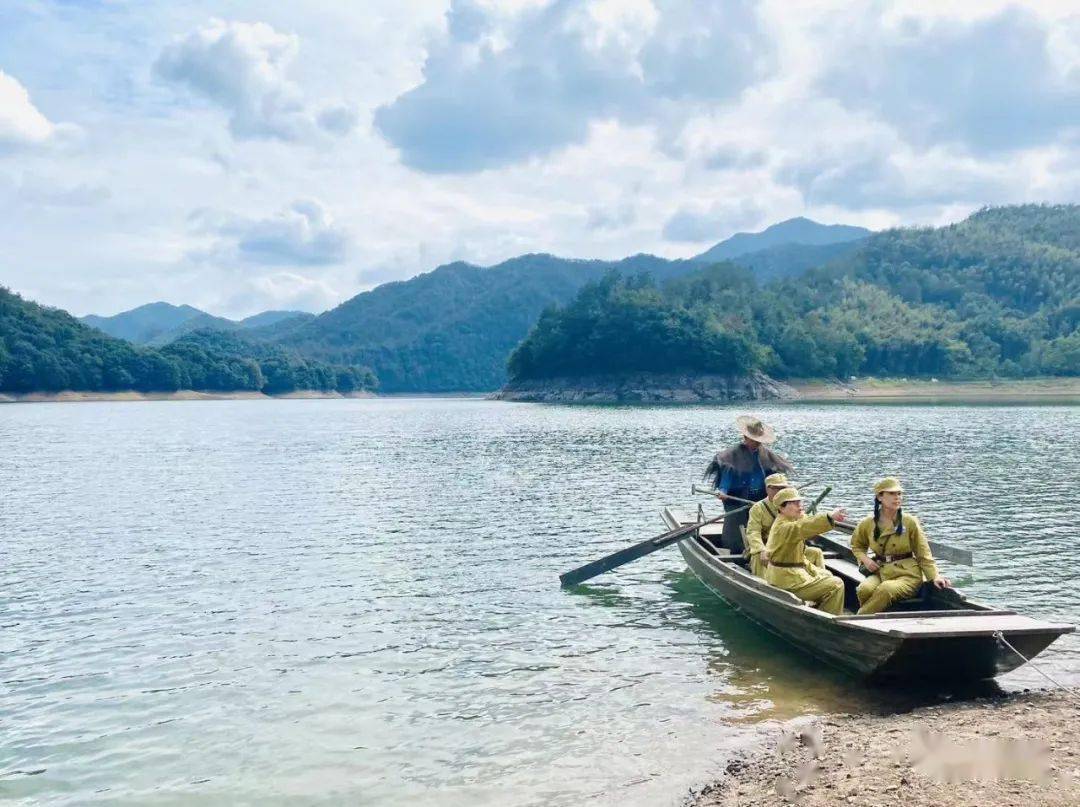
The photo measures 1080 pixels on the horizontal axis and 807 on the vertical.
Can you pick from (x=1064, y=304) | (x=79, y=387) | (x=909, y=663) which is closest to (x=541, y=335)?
(x=79, y=387)

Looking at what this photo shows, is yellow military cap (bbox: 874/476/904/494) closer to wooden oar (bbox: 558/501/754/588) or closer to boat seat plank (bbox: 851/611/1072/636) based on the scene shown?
boat seat plank (bbox: 851/611/1072/636)

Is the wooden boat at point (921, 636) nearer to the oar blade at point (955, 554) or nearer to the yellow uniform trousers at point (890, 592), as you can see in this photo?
the yellow uniform trousers at point (890, 592)

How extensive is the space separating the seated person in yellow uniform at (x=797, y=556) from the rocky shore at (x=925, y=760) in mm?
2347

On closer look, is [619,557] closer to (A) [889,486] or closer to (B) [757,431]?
(B) [757,431]

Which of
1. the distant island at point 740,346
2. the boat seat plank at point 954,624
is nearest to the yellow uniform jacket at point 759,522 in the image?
the boat seat plank at point 954,624

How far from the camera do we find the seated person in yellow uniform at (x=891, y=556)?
38.8ft

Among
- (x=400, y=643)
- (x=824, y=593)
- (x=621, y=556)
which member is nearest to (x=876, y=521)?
(x=824, y=593)

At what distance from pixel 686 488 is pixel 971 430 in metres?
36.3

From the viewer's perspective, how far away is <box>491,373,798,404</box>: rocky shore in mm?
149500

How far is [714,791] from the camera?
28.0 feet

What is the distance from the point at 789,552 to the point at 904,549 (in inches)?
62.4

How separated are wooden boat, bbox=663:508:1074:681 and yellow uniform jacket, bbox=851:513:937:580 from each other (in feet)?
0.98

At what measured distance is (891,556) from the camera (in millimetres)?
12125

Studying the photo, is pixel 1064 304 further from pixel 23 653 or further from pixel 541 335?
pixel 23 653
